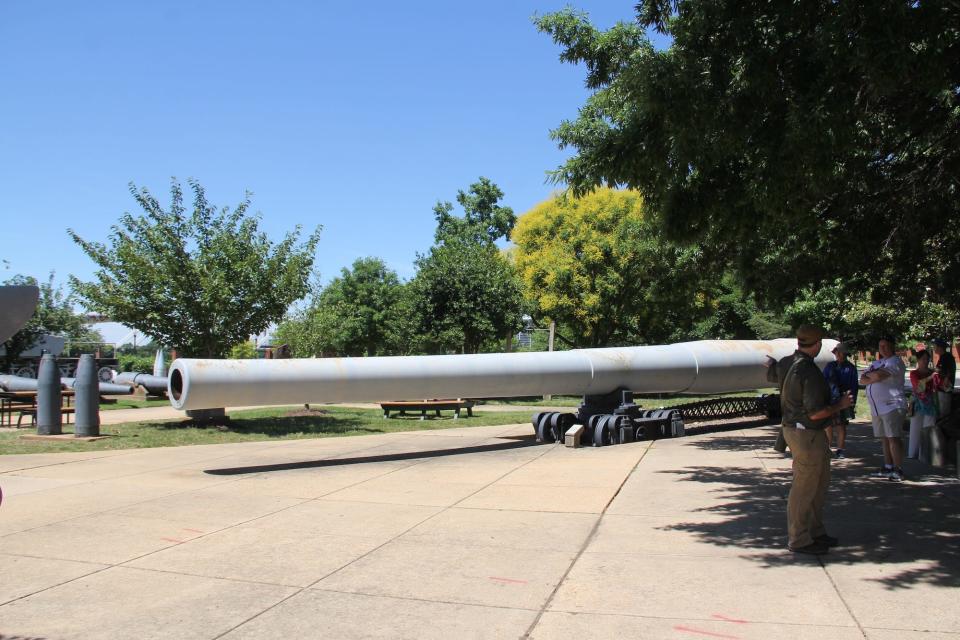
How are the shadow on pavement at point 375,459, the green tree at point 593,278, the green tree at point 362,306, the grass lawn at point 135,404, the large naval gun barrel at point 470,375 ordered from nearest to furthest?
the shadow on pavement at point 375,459, the large naval gun barrel at point 470,375, the grass lawn at point 135,404, the green tree at point 593,278, the green tree at point 362,306

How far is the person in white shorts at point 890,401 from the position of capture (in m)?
8.62

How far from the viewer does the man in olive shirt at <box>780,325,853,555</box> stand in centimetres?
570

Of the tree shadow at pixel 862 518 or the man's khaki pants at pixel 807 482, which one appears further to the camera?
the man's khaki pants at pixel 807 482

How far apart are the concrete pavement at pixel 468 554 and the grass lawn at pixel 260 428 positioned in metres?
2.58

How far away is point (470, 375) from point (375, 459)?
6.71 feet

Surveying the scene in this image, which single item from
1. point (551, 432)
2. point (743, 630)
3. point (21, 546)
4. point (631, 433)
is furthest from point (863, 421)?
point (21, 546)

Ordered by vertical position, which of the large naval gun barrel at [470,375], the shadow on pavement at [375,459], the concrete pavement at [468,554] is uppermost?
the large naval gun barrel at [470,375]

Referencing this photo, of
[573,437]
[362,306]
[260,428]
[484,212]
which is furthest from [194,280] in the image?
[484,212]

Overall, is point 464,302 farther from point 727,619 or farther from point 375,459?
point 727,619

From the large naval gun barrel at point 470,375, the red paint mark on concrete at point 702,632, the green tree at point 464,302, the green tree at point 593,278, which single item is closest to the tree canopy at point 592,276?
the green tree at point 593,278

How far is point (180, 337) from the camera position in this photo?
16.4m

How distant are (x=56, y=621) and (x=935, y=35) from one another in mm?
7052

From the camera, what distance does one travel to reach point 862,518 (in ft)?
22.3

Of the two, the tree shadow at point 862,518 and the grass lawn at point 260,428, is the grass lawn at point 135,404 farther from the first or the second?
the tree shadow at point 862,518
